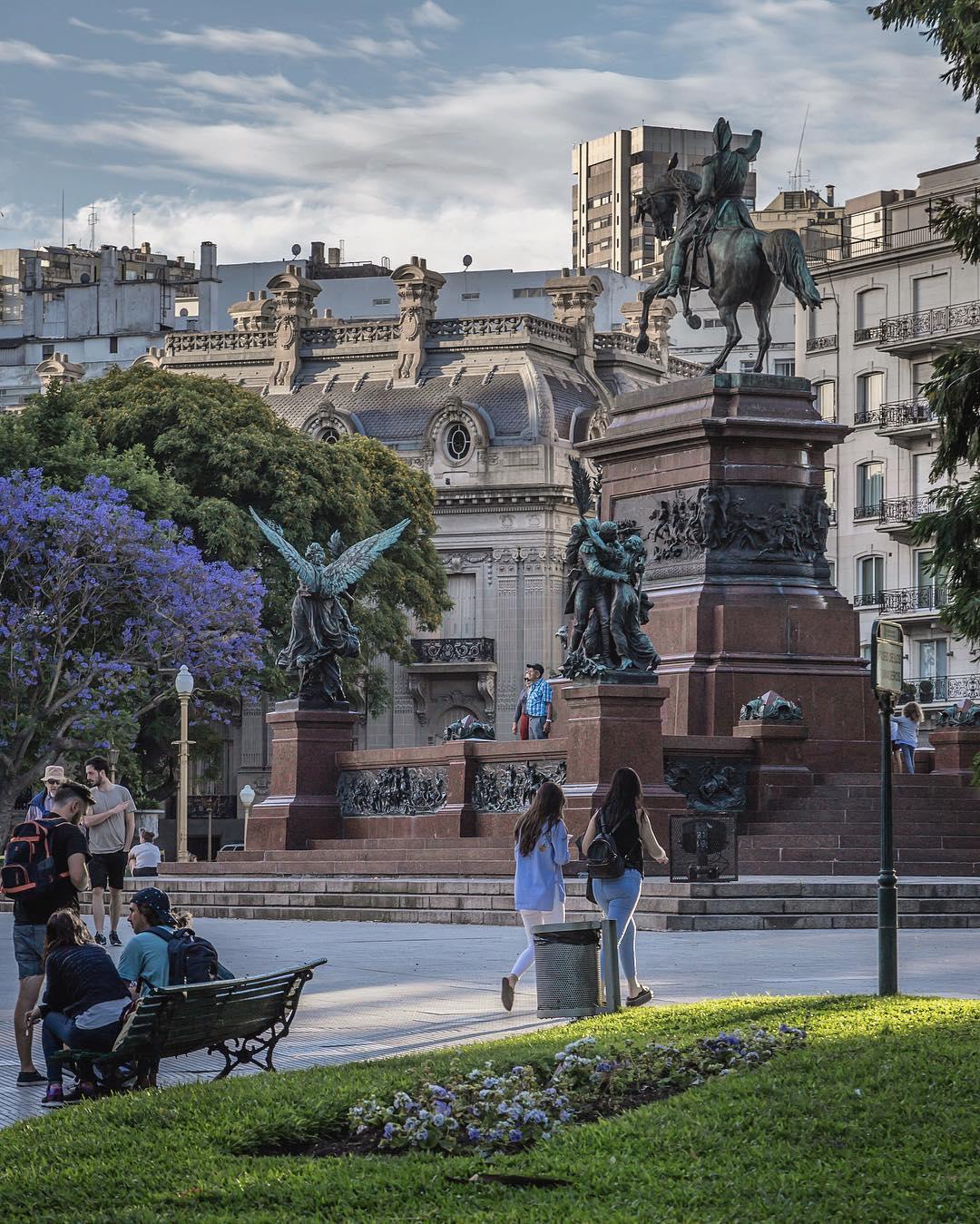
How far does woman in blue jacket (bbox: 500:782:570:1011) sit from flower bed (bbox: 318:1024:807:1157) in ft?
13.6

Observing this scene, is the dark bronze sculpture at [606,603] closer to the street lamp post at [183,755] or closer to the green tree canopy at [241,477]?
the street lamp post at [183,755]

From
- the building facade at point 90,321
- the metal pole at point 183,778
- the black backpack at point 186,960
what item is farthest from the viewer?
the building facade at point 90,321

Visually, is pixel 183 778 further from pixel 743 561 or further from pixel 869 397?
pixel 869 397

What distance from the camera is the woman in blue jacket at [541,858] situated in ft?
55.9

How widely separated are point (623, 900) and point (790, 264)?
17388 mm

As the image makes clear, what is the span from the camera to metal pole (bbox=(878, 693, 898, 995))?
15680 mm

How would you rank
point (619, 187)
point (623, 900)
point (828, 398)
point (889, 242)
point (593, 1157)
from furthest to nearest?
point (619, 187)
point (828, 398)
point (889, 242)
point (623, 900)
point (593, 1157)

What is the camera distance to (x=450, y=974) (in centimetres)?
1931

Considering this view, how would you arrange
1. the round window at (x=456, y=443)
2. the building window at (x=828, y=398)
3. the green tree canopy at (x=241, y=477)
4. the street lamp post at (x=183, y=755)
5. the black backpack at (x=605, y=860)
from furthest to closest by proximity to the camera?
the round window at (x=456, y=443) → the building window at (x=828, y=398) → the green tree canopy at (x=241, y=477) → the street lamp post at (x=183, y=755) → the black backpack at (x=605, y=860)

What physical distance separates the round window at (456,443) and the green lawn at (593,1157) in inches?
2698

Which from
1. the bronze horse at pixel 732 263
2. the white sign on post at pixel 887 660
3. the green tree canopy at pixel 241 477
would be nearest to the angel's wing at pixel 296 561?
the bronze horse at pixel 732 263

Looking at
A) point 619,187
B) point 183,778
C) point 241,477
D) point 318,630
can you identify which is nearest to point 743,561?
point 318,630

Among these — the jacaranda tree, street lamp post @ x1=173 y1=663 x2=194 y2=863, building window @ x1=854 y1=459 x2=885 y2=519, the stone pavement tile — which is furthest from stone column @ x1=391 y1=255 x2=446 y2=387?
A: the stone pavement tile

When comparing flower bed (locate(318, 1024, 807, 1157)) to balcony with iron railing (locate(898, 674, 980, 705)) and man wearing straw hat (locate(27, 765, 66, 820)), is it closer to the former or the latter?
man wearing straw hat (locate(27, 765, 66, 820))
